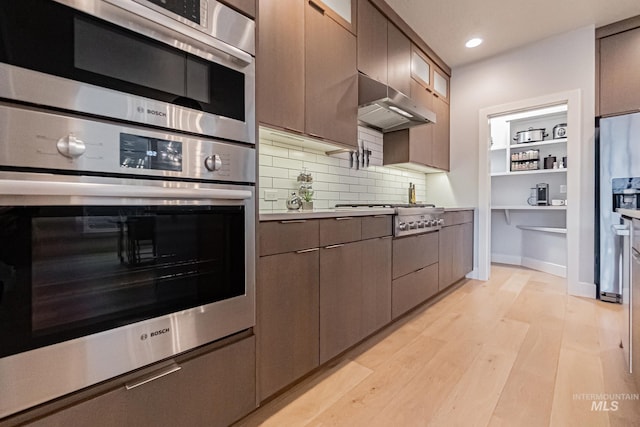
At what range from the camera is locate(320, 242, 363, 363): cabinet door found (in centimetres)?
161

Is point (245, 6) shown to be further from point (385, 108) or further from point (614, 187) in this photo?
point (614, 187)

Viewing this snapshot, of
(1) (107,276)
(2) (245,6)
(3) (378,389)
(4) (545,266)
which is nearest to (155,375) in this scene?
(1) (107,276)

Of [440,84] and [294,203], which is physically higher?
[440,84]

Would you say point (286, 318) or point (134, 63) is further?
point (286, 318)

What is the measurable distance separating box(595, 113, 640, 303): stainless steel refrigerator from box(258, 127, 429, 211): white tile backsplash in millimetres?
1834

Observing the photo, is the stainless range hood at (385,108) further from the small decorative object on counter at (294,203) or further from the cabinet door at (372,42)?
the small decorative object on counter at (294,203)

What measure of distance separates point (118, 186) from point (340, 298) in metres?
1.25

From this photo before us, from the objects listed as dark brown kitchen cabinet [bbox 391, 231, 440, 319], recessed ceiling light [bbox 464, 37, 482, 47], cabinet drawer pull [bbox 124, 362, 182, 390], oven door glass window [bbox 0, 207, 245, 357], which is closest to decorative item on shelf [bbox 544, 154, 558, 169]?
recessed ceiling light [bbox 464, 37, 482, 47]

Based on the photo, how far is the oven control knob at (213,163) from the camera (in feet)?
3.51

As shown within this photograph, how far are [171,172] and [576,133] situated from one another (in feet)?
12.5

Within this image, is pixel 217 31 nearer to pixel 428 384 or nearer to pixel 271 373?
pixel 271 373

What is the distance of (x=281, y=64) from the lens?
163 centimetres

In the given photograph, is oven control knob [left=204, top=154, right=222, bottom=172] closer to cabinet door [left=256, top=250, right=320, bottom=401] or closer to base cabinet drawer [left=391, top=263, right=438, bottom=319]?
cabinet door [left=256, top=250, right=320, bottom=401]

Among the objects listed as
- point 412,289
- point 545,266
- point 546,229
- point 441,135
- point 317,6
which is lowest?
point 545,266
